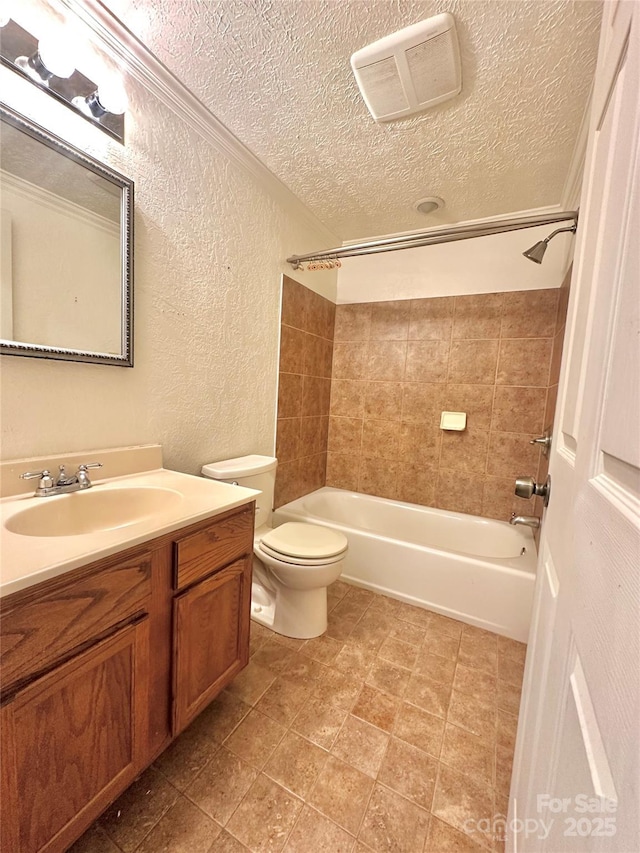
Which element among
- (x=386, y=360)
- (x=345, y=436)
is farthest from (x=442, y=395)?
(x=345, y=436)

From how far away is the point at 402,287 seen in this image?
2430 millimetres

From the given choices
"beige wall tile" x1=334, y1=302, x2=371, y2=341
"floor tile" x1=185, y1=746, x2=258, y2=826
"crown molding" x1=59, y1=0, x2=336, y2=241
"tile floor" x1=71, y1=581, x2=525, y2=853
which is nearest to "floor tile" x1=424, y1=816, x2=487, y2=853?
"tile floor" x1=71, y1=581, x2=525, y2=853

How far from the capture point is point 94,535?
0.76m

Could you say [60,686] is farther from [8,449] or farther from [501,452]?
[501,452]

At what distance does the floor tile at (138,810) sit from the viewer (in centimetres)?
85

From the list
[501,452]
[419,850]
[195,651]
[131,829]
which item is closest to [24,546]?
[195,651]

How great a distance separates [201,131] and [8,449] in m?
1.47

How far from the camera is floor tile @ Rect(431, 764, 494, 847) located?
35.4 inches

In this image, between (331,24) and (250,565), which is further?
(250,565)

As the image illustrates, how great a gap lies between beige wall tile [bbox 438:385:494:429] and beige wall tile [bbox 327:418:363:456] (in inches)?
27.2

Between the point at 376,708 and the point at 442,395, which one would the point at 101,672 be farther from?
the point at 442,395

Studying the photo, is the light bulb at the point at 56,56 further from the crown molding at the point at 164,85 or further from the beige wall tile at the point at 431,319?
the beige wall tile at the point at 431,319

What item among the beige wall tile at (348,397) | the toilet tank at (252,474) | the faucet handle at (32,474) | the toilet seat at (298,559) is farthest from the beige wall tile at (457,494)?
the faucet handle at (32,474)

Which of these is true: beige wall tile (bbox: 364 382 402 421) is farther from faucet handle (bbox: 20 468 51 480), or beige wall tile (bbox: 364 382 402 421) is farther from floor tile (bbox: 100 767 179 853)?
floor tile (bbox: 100 767 179 853)
